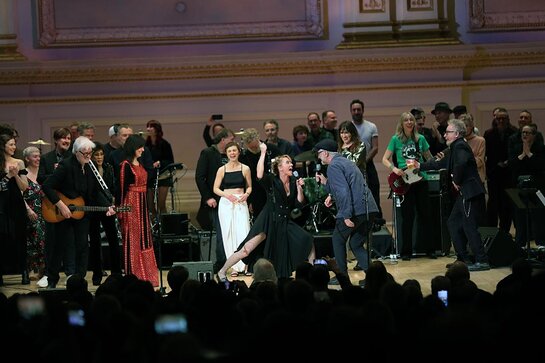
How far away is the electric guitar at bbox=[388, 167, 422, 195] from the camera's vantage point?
39.2 ft

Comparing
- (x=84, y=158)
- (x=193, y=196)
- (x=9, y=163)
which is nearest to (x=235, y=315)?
(x=84, y=158)

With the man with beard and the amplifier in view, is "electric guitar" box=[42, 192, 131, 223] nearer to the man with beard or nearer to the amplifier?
the man with beard

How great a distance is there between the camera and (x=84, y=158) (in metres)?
10.6

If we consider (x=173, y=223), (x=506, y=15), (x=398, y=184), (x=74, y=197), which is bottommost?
(x=173, y=223)

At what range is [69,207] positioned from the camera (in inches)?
415

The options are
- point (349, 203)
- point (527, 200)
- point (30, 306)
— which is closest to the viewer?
point (30, 306)

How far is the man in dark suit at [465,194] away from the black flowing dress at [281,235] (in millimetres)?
1662

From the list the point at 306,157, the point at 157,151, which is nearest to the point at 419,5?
the point at 306,157

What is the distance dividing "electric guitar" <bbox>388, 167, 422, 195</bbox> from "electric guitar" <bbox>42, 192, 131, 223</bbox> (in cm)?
321

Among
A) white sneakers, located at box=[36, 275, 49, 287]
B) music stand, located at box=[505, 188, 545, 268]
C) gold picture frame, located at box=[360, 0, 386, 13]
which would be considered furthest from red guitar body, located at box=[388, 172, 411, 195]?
white sneakers, located at box=[36, 275, 49, 287]

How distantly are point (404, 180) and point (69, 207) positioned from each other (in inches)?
151

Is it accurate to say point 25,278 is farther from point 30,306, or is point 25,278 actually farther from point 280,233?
point 30,306

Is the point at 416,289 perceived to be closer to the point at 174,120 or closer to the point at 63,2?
the point at 174,120

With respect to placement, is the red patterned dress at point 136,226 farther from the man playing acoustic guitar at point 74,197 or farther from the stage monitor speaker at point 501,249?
the stage monitor speaker at point 501,249
